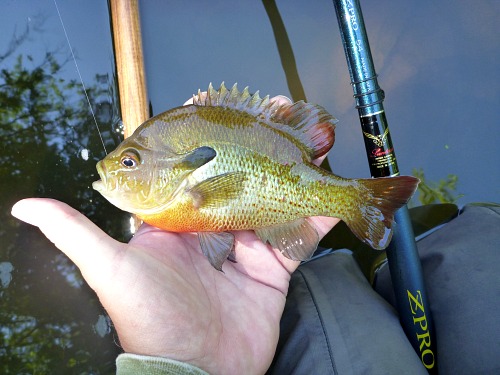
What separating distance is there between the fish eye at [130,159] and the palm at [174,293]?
0.78 ft

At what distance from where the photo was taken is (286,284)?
5.92 ft

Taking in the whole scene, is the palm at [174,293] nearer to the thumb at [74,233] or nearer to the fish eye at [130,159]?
the thumb at [74,233]

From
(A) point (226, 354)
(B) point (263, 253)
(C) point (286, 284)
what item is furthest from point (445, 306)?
(A) point (226, 354)

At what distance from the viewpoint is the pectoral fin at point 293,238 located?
159cm

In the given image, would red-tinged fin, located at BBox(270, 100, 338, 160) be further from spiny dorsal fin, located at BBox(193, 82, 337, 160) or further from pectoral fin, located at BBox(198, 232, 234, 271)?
pectoral fin, located at BBox(198, 232, 234, 271)

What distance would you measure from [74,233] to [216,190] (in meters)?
0.46

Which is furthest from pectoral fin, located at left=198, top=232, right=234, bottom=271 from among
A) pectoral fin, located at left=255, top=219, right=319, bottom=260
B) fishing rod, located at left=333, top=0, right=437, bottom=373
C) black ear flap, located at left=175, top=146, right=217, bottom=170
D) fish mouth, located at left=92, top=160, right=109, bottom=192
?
fishing rod, located at left=333, top=0, right=437, bottom=373

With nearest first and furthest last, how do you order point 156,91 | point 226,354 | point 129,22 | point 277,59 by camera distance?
1. point 226,354
2. point 129,22
3. point 156,91
4. point 277,59

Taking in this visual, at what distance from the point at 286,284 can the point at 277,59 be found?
1410 millimetres

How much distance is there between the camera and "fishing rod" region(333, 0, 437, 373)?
1787mm

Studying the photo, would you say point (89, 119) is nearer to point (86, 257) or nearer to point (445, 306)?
point (86, 257)

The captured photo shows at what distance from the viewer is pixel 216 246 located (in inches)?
59.6

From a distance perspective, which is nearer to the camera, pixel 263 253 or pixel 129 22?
pixel 263 253

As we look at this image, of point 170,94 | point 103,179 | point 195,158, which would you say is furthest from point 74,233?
point 170,94
